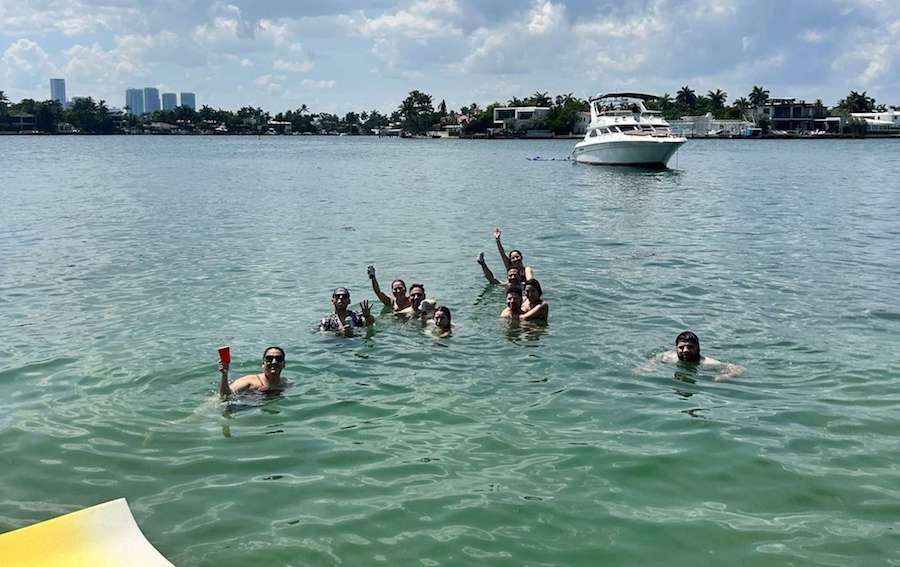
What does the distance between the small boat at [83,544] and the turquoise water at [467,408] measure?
503mm

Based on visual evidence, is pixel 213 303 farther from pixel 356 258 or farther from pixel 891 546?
pixel 891 546

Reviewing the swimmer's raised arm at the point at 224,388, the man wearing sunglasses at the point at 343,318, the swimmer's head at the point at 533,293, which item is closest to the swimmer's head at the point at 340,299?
the man wearing sunglasses at the point at 343,318

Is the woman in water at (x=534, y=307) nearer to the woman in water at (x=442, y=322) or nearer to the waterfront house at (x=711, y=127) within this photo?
the woman in water at (x=442, y=322)

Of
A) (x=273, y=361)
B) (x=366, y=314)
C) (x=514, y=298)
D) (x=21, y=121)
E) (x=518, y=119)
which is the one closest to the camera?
(x=273, y=361)

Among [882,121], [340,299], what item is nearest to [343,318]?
[340,299]

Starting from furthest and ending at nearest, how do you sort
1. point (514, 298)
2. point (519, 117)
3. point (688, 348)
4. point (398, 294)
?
point (519, 117)
point (398, 294)
point (514, 298)
point (688, 348)

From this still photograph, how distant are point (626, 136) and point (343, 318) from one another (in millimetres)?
42380

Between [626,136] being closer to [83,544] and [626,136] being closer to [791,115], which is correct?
[83,544]

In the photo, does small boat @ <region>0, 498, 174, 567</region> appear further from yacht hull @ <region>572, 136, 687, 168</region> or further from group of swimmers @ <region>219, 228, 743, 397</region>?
yacht hull @ <region>572, 136, 687, 168</region>

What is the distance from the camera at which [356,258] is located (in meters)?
20.4

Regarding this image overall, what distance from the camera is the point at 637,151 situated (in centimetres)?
5088

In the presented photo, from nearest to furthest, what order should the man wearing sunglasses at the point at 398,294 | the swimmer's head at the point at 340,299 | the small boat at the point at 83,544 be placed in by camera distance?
the small boat at the point at 83,544 < the swimmer's head at the point at 340,299 < the man wearing sunglasses at the point at 398,294

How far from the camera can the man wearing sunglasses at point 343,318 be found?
1222cm

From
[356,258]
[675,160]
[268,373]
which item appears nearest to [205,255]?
[356,258]
